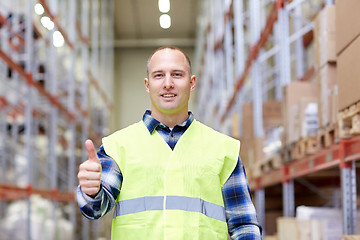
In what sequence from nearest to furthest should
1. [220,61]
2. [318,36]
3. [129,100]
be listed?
[318,36] → [220,61] → [129,100]

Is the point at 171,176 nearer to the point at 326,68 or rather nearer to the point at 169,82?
the point at 169,82

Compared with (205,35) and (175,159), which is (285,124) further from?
(205,35)

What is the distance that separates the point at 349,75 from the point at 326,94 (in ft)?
3.34

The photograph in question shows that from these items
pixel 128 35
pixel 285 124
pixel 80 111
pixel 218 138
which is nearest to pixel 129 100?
pixel 128 35

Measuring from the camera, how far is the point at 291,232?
19.0ft

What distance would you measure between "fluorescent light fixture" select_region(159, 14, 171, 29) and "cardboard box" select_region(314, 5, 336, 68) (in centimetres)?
1605

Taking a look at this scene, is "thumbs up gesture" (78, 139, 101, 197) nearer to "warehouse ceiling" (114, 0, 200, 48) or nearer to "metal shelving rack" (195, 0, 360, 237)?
"metal shelving rack" (195, 0, 360, 237)

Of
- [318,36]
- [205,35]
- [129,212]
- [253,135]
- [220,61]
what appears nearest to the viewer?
[129,212]

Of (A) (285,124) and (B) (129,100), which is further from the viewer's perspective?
(B) (129,100)

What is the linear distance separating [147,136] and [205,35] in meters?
18.4

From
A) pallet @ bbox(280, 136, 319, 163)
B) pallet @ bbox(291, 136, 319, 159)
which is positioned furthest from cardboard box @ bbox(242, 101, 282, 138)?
pallet @ bbox(291, 136, 319, 159)

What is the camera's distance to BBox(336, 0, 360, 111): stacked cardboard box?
3988 millimetres

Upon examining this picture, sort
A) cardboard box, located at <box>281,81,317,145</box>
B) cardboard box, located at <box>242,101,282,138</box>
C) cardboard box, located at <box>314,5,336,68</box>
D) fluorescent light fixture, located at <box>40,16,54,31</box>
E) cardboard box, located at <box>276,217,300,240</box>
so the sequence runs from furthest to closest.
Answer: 1. fluorescent light fixture, located at <box>40,16,54,31</box>
2. cardboard box, located at <box>242,101,282,138</box>
3. cardboard box, located at <box>281,81,317,145</box>
4. cardboard box, located at <box>276,217,300,240</box>
5. cardboard box, located at <box>314,5,336,68</box>

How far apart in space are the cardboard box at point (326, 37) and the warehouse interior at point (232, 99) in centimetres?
1
